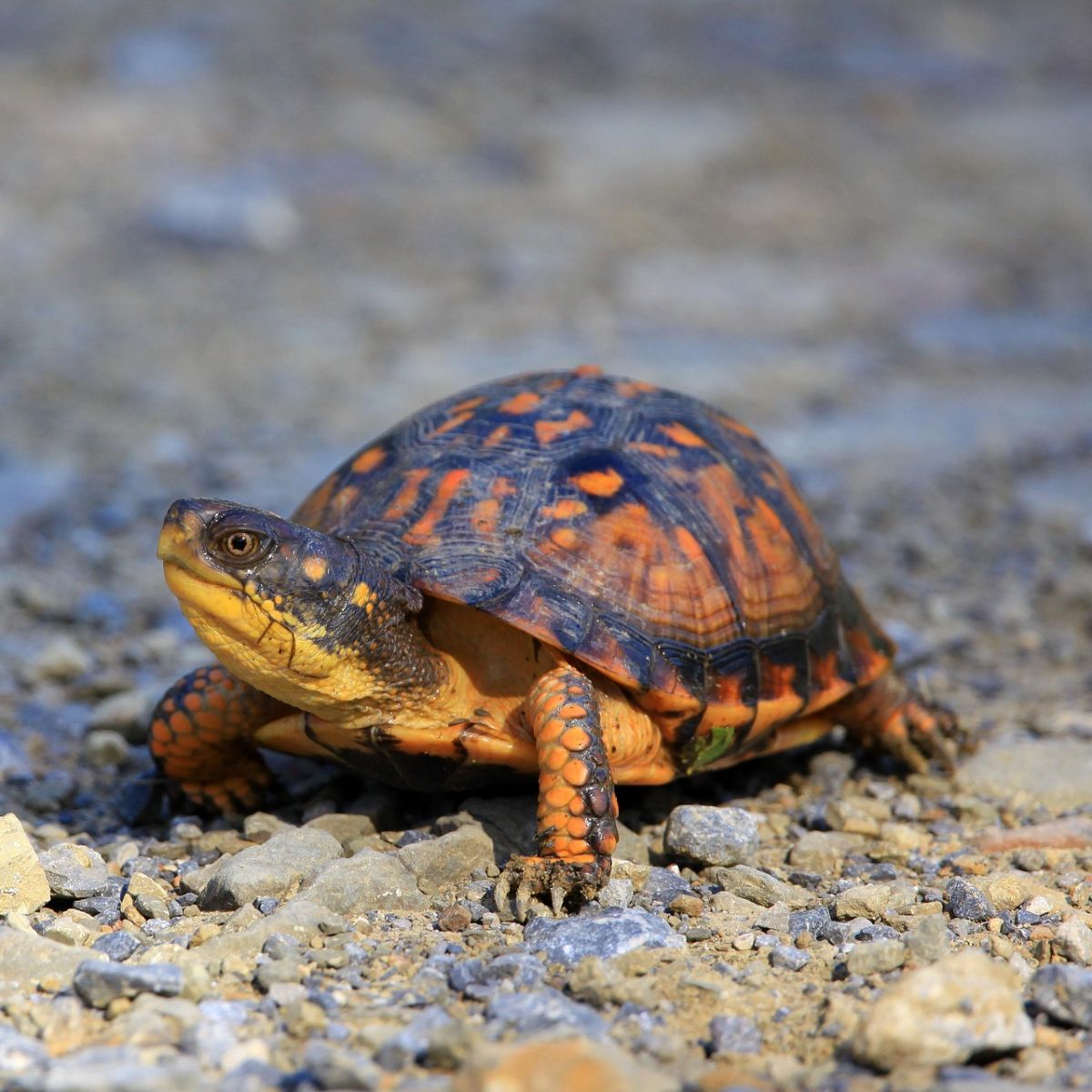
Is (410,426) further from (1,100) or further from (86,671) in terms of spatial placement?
(1,100)

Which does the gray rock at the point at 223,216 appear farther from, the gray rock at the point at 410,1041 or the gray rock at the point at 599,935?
the gray rock at the point at 410,1041

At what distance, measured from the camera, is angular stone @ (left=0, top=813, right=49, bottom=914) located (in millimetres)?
3164

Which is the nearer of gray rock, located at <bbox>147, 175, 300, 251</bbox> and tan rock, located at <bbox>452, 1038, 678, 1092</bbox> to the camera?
Result: tan rock, located at <bbox>452, 1038, 678, 1092</bbox>

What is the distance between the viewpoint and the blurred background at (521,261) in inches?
267

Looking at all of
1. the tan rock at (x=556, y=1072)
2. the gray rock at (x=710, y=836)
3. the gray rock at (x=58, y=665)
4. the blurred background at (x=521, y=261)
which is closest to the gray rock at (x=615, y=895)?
the gray rock at (x=710, y=836)

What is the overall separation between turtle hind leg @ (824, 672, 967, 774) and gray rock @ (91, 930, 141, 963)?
2466 mm

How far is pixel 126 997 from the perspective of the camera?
2678 millimetres

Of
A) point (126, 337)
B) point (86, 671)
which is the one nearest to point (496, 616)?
point (86, 671)

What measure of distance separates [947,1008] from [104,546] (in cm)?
476

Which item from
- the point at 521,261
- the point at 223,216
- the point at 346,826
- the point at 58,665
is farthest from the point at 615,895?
the point at 223,216

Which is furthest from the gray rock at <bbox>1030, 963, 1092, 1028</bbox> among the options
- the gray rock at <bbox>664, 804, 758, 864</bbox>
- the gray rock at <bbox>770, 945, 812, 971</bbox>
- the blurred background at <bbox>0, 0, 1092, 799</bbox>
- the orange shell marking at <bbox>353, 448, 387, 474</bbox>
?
the blurred background at <bbox>0, 0, 1092, 799</bbox>

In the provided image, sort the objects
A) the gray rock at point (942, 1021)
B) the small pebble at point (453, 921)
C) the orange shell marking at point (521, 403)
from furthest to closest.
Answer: the orange shell marking at point (521, 403), the small pebble at point (453, 921), the gray rock at point (942, 1021)

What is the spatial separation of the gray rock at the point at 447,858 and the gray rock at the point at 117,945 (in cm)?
70

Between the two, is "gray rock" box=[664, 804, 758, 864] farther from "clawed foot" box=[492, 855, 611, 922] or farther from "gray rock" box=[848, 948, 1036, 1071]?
"gray rock" box=[848, 948, 1036, 1071]
